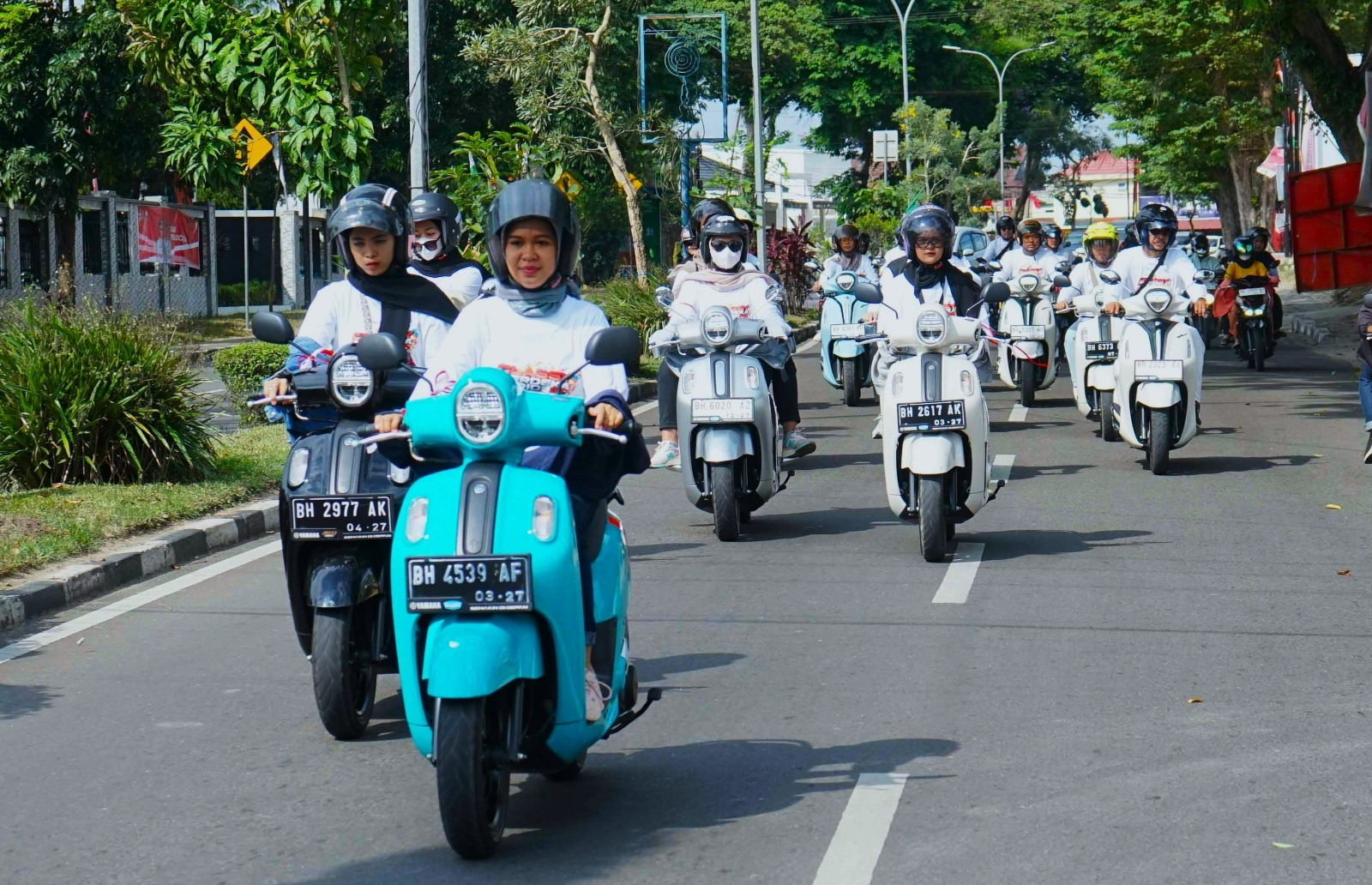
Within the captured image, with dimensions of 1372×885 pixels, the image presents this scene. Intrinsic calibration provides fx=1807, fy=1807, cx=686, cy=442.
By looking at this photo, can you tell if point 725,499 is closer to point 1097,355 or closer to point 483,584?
point 483,584

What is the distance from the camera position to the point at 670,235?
44.4m

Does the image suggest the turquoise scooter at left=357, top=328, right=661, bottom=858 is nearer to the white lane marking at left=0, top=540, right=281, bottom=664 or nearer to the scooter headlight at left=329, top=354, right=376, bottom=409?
the scooter headlight at left=329, top=354, right=376, bottom=409

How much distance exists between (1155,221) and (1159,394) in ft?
5.22

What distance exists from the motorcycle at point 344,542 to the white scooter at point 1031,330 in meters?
12.5

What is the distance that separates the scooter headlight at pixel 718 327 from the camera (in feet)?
32.9

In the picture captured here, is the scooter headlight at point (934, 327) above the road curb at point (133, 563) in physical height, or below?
above

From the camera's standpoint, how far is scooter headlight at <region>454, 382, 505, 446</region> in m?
4.40

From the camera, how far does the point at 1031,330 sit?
1819cm

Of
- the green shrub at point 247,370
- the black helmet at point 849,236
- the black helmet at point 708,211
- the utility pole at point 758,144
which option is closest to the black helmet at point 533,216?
the black helmet at point 708,211

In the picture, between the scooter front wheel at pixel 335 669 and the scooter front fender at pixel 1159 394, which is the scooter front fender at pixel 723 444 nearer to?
the scooter front fender at pixel 1159 394

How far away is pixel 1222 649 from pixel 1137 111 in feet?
139

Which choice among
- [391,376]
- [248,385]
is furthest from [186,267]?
[391,376]

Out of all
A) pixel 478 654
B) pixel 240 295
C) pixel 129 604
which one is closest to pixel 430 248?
pixel 129 604

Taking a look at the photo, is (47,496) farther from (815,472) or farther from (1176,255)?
(1176,255)
